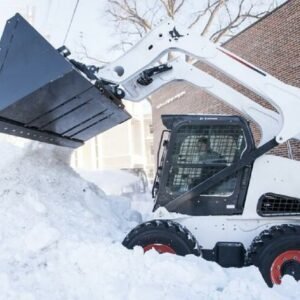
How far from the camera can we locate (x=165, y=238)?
425 cm

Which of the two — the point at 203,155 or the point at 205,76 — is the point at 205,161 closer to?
the point at 203,155

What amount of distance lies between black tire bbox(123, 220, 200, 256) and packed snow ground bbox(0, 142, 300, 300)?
25 centimetres

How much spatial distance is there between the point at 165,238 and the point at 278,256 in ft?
3.60

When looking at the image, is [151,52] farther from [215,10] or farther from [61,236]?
[215,10]

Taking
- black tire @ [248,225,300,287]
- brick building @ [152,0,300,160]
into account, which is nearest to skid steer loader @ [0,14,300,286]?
black tire @ [248,225,300,287]

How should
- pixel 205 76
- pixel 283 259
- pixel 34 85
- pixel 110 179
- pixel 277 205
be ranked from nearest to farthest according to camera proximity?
pixel 34 85
pixel 283 259
pixel 277 205
pixel 205 76
pixel 110 179

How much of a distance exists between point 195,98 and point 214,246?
A: 43.1 ft

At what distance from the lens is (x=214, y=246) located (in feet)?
14.6

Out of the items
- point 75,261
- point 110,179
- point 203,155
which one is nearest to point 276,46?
point 110,179

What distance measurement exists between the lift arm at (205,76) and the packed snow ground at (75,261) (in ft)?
5.03

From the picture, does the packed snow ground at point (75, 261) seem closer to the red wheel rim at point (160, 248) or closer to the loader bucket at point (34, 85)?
the red wheel rim at point (160, 248)

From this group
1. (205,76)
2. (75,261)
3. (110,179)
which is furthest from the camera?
(110,179)

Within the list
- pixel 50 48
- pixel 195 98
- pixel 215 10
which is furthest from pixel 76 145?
pixel 215 10

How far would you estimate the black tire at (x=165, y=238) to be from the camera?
4.21m
